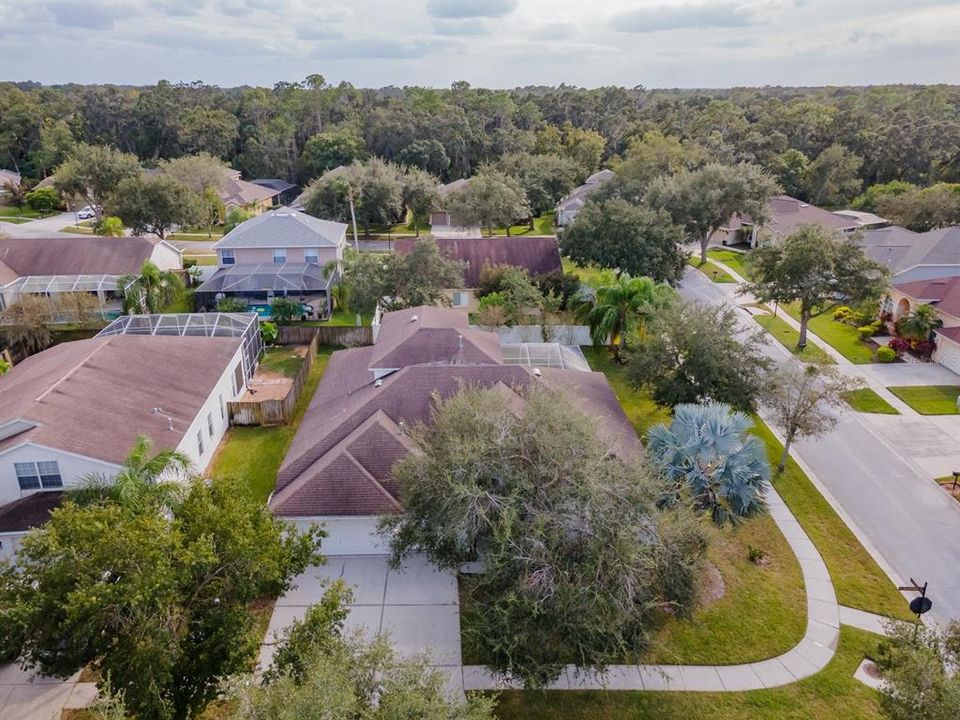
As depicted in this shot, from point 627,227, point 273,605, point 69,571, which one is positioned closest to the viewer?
point 69,571

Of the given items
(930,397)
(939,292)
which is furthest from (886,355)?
(939,292)

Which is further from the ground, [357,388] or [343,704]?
[343,704]

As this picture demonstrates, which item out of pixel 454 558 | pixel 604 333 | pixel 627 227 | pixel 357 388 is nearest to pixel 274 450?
pixel 357 388

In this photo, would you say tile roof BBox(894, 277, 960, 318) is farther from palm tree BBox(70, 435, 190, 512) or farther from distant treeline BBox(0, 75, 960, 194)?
palm tree BBox(70, 435, 190, 512)

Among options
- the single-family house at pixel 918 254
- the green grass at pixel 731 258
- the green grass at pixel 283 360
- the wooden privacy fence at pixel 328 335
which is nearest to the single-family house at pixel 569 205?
the green grass at pixel 731 258

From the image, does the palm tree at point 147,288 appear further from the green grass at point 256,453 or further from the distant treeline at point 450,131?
the distant treeline at point 450,131

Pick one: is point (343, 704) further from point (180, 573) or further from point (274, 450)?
point (274, 450)
